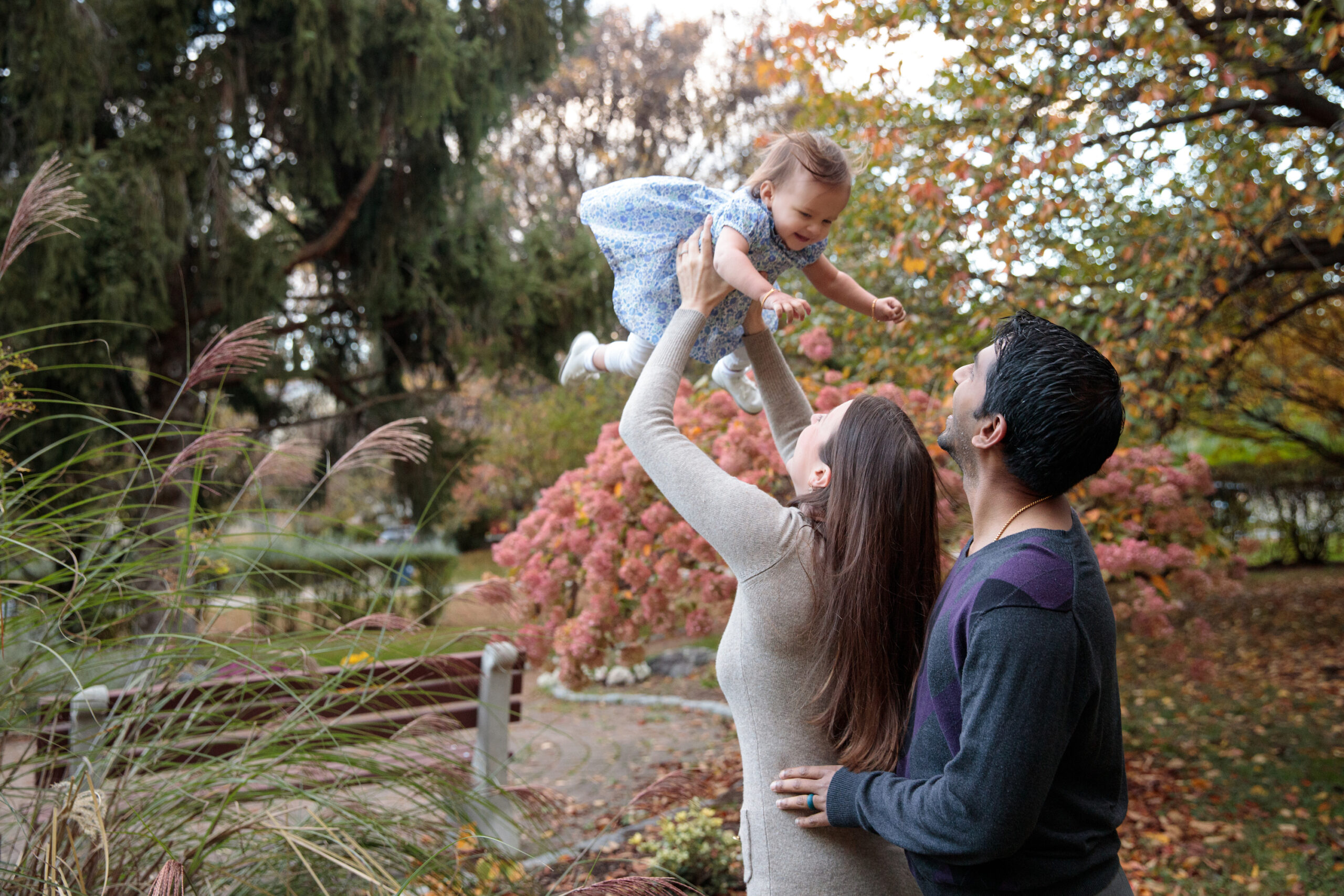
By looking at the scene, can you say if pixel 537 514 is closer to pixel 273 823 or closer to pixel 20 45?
pixel 273 823

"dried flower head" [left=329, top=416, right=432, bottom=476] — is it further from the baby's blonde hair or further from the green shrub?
the green shrub

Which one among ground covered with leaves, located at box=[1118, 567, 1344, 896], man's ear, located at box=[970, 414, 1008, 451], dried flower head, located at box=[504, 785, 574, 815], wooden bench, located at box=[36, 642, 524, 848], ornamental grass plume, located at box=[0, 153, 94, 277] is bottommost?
ground covered with leaves, located at box=[1118, 567, 1344, 896]

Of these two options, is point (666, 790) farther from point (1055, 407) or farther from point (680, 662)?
point (680, 662)

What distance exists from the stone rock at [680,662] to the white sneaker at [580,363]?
21.2 feet

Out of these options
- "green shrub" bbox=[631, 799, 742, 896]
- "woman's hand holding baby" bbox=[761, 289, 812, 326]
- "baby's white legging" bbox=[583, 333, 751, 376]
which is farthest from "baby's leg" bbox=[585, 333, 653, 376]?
"green shrub" bbox=[631, 799, 742, 896]

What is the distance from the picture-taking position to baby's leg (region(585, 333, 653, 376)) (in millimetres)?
1979

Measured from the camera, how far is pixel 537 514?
4.26 m

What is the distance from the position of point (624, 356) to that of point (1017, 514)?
1047mm

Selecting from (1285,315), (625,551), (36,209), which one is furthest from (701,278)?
(1285,315)

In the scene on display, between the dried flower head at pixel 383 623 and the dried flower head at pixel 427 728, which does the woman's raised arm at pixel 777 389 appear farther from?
the dried flower head at pixel 427 728

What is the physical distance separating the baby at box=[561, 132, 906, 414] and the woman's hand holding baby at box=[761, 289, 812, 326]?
0.54ft

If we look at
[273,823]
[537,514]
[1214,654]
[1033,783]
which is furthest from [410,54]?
[1214,654]

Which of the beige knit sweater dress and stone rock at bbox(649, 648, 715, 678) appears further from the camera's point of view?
stone rock at bbox(649, 648, 715, 678)

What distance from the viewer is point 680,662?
857 centimetres
